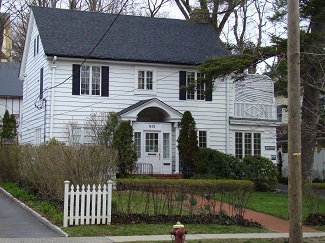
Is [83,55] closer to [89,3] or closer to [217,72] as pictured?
[217,72]

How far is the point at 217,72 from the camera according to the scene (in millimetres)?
20891

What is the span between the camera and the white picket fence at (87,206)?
1215cm

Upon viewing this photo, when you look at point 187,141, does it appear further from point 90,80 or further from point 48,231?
point 48,231

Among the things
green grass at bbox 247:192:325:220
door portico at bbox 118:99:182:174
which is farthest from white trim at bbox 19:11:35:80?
green grass at bbox 247:192:325:220

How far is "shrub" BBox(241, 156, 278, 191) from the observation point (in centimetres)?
2453

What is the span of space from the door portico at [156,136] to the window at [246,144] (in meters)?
4.11

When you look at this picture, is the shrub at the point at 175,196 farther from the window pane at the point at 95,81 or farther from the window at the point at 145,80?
the window at the point at 145,80

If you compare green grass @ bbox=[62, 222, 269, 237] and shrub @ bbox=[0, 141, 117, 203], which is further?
shrub @ bbox=[0, 141, 117, 203]

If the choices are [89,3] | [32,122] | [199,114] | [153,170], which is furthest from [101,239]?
[89,3]

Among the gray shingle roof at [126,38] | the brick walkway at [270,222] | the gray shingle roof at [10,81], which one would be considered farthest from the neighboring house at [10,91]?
the brick walkway at [270,222]

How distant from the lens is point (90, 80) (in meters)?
25.0

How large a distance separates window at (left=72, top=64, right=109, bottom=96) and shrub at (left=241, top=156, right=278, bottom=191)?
7.89m

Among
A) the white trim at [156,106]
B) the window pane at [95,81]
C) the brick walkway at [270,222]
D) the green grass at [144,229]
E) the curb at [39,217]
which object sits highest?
the window pane at [95,81]

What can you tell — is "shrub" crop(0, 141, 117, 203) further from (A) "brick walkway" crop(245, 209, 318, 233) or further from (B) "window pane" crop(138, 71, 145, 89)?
(B) "window pane" crop(138, 71, 145, 89)
